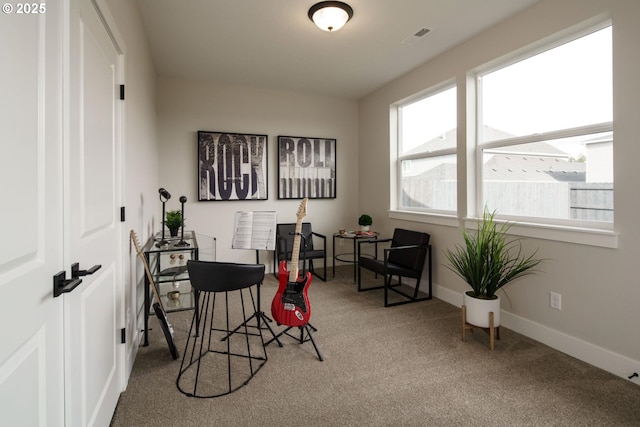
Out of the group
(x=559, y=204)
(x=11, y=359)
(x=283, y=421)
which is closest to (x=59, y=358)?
(x=11, y=359)

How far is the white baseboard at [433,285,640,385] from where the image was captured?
219cm

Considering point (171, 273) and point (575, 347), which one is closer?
point (575, 347)

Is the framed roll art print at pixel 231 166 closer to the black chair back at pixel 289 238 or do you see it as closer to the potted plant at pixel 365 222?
the black chair back at pixel 289 238

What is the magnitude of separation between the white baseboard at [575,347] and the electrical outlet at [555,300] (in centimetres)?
19

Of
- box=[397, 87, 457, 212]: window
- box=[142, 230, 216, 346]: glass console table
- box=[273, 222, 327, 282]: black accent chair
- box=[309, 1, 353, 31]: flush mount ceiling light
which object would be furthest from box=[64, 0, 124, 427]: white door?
box=[397, 87, 457, 212]: window

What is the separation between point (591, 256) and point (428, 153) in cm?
210

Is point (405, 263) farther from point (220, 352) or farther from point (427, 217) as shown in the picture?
point (220, 352)

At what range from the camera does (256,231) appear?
2.95 metres

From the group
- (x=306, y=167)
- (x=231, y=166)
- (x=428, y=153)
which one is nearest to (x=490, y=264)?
(x=428, y=153)

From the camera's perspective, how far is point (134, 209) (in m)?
2.48

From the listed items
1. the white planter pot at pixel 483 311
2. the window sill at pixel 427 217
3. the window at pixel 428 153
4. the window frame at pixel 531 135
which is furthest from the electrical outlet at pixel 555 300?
the window at pixel 428 153

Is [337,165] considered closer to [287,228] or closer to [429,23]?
[287,228]

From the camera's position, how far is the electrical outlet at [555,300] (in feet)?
8.52

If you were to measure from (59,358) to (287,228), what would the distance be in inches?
143
